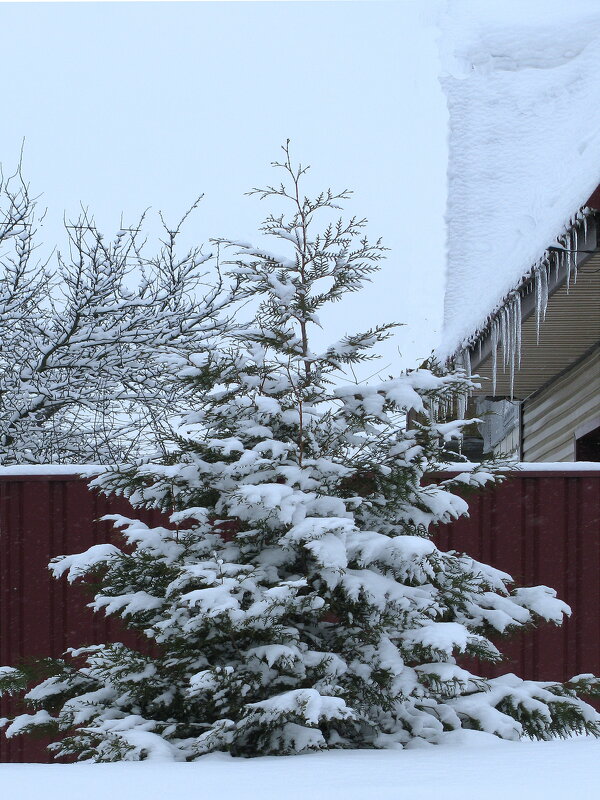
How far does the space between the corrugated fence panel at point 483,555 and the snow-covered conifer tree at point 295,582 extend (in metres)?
1.11

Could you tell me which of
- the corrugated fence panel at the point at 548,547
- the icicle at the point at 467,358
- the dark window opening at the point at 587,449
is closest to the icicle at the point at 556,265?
the corrugated fence panel at the point at 548,547

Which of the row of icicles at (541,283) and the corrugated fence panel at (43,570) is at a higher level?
the row of icicles at (541,283)

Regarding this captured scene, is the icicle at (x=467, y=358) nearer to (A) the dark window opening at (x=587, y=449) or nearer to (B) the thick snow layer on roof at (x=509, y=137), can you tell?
(B) the thick snow layer on roof at (x=509, y=137)

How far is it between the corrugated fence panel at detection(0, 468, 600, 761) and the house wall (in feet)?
7.98

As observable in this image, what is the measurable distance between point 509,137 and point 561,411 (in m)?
3.62

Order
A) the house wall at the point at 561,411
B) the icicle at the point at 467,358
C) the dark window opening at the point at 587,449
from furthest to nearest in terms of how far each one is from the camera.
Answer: the dark window opening at the point at 587,449, the house wall at the point at 561,411, the icicle at the point at 467,358

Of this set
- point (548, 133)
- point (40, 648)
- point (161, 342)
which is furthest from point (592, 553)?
point (548, 133)

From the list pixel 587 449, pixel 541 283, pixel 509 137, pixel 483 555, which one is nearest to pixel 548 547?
pixel 483 555

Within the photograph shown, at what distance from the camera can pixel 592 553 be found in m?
5.83

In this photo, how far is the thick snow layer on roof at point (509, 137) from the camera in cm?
725

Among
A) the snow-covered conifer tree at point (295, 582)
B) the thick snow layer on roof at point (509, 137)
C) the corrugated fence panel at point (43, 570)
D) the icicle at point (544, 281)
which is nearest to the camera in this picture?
the snow-covered conifer tree at point (295, 582)

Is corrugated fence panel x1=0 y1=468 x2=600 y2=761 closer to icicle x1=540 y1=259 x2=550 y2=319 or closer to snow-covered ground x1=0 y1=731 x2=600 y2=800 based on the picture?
icicle x1=540 y1=259 x2=550 y2=319

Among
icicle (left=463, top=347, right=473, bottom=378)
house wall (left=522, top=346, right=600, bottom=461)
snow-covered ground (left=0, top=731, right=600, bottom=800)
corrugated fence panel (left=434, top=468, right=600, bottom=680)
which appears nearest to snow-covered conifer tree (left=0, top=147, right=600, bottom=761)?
snow-covered ground (left=0, top=731, right=600, bottom=800)

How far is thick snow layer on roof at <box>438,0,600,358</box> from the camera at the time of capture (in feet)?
23.8
